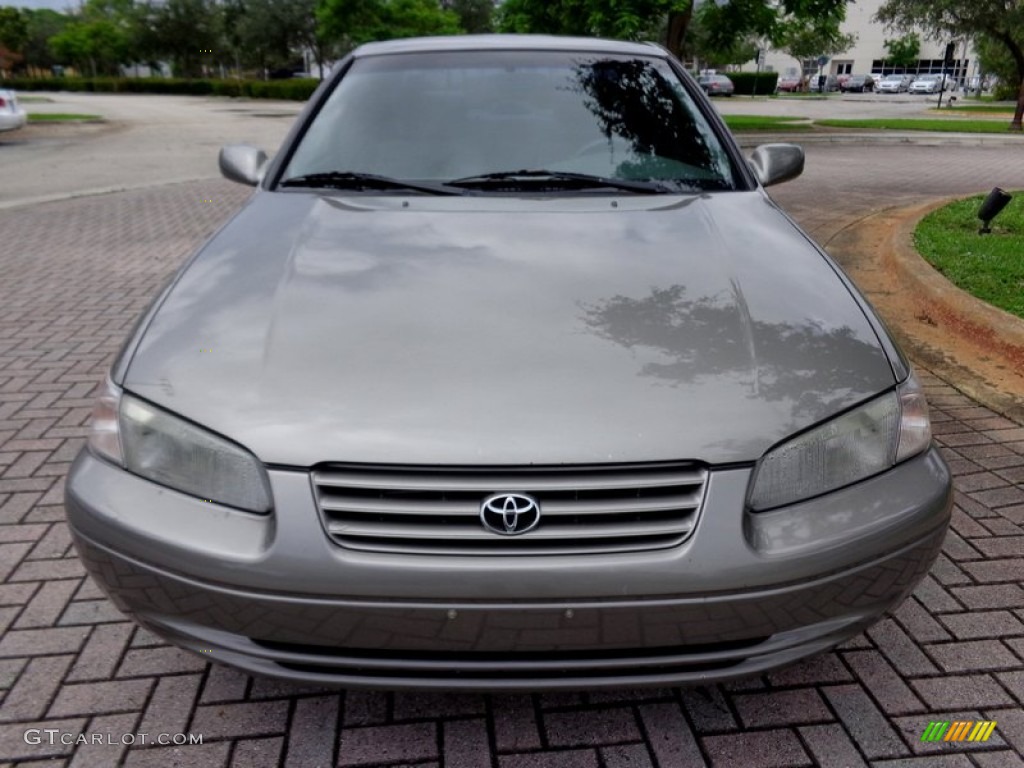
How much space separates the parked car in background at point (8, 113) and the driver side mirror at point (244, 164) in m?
16.0

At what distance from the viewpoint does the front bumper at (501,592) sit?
5.34ft

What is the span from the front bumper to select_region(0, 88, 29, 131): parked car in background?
1785 cm

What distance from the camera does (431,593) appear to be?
5.31 ft

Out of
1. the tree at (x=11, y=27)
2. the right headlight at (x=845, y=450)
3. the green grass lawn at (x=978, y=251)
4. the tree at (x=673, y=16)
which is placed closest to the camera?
the right headlight at (x=845, y=450)

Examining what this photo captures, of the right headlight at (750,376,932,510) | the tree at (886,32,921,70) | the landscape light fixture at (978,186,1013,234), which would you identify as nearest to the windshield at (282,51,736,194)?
the right headlight at (750,376,932,510)

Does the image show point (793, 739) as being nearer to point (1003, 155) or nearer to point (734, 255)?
point (734, 255)

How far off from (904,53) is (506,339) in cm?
8447

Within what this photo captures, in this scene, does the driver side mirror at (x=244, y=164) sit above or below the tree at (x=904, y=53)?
above

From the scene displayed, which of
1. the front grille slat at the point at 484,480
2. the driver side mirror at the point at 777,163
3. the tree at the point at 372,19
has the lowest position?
the front grille slat at the point at 484,480

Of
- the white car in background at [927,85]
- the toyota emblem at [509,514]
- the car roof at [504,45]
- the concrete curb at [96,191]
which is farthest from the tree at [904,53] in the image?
the toyota emblem at [509,514]

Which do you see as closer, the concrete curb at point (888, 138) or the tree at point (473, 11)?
the concrete curb at point (888, 138)

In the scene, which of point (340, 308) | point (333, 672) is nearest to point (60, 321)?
point (340, 308)

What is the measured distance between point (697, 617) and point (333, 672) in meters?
0.74

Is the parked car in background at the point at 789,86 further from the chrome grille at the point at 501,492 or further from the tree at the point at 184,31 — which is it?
the chrome grille at the point at 501,492
